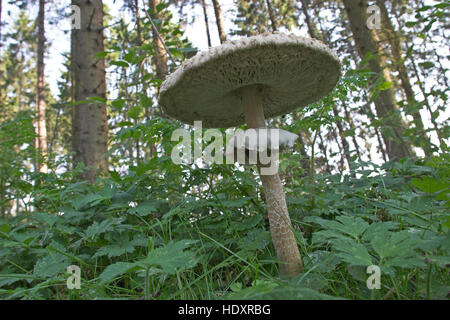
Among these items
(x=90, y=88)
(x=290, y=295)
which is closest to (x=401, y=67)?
(x=90, y=88)

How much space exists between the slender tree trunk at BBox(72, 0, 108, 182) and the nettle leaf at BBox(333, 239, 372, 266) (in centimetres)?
444

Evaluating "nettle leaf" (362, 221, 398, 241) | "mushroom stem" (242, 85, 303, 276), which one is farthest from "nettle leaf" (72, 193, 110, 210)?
"nettle leaf" (362, 221, 398, 241)

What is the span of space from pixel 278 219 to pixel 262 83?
3.50 ft

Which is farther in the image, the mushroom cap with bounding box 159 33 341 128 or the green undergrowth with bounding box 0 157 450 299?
the mushroom cap with bounding box 159 33 341 128

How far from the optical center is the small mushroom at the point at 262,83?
161cm

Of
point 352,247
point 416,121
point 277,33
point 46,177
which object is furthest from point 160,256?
point 416,121

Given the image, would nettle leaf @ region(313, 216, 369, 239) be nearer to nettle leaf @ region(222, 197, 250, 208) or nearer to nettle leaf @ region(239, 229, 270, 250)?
nettle leaf @ region(239, 229, 270, 250)

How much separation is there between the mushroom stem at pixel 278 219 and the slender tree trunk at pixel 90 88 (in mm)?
3558

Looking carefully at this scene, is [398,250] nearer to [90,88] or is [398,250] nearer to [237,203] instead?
[237,203]

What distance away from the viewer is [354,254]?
1212mm

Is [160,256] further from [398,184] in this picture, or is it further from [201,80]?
[398,184]

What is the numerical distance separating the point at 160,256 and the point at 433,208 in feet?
5.17

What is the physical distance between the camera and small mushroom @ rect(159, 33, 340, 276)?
5.28 ft

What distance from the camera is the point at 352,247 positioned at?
1259mm
